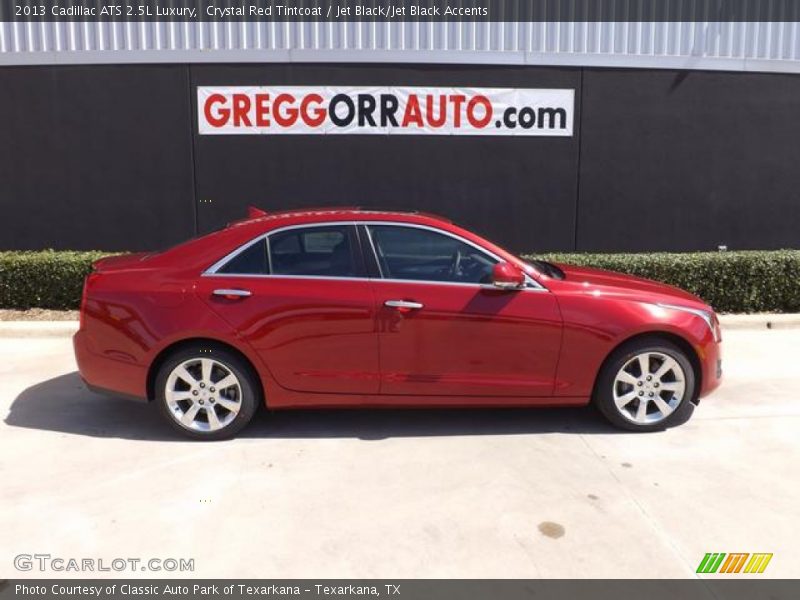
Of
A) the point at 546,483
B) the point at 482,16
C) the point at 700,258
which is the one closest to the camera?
the point at 546,483

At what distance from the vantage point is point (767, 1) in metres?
9.28

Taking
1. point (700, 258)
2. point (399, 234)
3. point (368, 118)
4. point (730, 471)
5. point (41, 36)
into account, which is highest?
point (41, 36)

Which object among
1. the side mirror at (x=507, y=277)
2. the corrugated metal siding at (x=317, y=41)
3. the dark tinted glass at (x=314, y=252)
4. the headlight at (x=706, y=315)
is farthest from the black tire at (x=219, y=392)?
the corrugated metal siding at (x=317, y=41)

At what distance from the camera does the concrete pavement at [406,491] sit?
11.3 feet

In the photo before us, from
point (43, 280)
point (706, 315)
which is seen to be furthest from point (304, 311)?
point (43, 280)

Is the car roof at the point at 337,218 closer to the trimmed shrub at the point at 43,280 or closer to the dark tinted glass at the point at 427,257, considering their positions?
the dark tinted glass at the point at 427,257

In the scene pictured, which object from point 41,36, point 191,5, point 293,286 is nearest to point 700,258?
point 293,286

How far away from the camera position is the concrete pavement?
11.3 feet

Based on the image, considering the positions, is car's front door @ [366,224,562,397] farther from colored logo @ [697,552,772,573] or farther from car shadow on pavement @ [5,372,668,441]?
colored logo @ [697,552,772,573]

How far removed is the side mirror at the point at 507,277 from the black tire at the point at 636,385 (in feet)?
2.79

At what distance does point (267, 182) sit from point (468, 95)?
9.35 feet

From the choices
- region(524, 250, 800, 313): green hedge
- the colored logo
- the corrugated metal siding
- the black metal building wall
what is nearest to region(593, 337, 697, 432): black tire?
the colored logo

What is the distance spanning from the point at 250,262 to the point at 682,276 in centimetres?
561

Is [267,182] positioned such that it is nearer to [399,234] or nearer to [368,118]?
[368,118]
